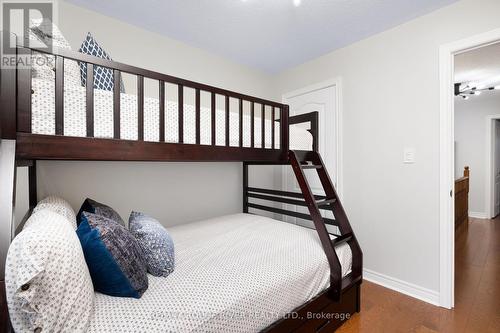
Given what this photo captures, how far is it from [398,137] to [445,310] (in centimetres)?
140

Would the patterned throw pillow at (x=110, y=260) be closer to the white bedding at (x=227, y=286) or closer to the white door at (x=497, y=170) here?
the white bedding at (x=227, y=286)

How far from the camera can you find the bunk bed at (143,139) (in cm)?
87

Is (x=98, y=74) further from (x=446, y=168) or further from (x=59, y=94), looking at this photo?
(x=446, y=168)

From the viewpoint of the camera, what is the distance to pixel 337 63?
2.50 m

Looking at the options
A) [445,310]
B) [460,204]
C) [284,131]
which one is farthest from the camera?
[460,204]

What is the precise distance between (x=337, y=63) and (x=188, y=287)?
252 cm

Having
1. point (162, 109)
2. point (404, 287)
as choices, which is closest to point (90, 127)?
point (162, 109)

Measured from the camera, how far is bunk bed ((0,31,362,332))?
2.86 feet

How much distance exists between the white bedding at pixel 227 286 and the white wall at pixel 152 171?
65cm

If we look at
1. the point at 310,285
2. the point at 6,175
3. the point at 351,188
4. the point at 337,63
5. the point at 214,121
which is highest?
the point at 337,63

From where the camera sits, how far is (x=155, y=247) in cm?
115

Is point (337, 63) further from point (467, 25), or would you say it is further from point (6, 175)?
point (6, 175)

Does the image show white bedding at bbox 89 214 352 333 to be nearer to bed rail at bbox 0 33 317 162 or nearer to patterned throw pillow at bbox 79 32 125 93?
bed rail at bbox 0 33 317 162

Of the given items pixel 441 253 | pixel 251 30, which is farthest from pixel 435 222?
pixel 251 30
